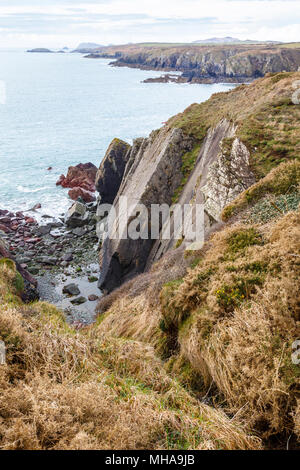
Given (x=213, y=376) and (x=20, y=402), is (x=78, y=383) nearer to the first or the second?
(x=20, y=402)

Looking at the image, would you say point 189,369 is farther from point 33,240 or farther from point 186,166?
point 33,240

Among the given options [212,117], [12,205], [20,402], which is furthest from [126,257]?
[12,205]

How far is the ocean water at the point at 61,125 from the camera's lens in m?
40.7

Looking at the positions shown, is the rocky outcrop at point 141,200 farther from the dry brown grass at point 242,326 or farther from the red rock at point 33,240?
the dry brown grass at point 242,326

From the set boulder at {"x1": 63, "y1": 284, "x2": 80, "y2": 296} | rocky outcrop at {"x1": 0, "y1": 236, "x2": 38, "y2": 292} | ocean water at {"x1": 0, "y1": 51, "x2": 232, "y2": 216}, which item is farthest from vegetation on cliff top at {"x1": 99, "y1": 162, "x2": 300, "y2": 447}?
ocean water at {"x1": 0, "y1": 51, "x2": 232, "y2": 216}

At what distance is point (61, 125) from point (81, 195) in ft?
125

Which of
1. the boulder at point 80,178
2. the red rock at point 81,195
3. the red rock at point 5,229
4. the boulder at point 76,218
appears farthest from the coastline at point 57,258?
the boulder at point 80,178

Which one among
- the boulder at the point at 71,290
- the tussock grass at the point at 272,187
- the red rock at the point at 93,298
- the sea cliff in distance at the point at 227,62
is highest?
the sea cliff in distance at the point at 227,62

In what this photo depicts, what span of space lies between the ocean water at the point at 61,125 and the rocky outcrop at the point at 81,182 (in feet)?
3.98

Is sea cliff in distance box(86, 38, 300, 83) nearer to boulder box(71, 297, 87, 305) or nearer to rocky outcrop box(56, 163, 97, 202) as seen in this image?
rocky outcrop box(56, 163, 97, 202)

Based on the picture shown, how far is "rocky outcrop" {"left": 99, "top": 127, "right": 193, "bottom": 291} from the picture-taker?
62.8 feet

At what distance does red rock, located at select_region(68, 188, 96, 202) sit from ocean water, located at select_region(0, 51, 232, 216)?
3.10 feet

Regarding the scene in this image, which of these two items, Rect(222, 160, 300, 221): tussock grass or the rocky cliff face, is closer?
Rect(222, 160, 300, 221): tussock grass

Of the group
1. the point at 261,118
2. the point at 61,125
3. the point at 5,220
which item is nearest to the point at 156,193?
the point at 261,118
